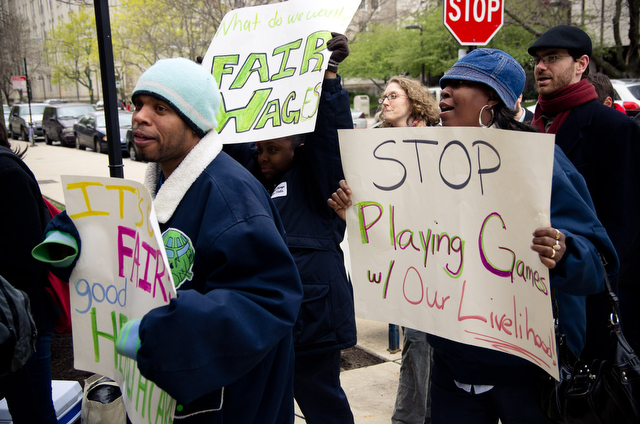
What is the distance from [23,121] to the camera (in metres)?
28.6

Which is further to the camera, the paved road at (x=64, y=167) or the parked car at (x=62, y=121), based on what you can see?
the parked car at (x=62, y=121)

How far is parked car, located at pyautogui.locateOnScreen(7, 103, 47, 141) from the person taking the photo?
2875cm

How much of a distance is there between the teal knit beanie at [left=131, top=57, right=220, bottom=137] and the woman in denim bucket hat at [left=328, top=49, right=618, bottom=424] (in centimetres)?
68

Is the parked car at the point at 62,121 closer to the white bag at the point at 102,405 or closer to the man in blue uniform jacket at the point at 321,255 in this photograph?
the white bag at the point at 102,405

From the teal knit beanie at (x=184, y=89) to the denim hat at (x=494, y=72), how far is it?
872mm

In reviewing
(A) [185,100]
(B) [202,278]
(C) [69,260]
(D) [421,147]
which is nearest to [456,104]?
(D) [421,147]

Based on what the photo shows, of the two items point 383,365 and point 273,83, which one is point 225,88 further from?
point 383,365

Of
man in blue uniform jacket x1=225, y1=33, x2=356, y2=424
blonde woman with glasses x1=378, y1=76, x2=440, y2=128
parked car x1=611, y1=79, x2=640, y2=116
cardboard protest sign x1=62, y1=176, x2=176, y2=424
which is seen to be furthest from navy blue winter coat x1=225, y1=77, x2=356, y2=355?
parked car x1=611, y1=79, x2=640, y2=116

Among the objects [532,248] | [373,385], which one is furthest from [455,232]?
[373,385]

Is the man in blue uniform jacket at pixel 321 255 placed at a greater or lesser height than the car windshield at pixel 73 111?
lesser

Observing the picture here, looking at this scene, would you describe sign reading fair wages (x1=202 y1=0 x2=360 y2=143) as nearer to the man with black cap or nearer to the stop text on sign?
the man with black cap

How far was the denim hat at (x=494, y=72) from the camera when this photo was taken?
6.63 ft

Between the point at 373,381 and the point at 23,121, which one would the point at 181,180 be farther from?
the point at 23,121

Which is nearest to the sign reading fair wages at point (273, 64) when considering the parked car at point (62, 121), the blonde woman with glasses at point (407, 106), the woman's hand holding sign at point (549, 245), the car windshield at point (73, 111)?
the blonde woman with glasses at point (407, 106)
